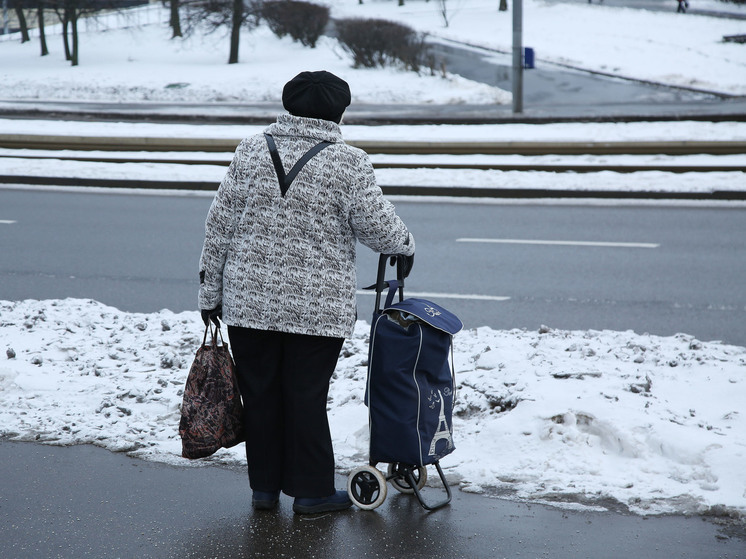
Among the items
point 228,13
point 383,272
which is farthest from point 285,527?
point 228,13

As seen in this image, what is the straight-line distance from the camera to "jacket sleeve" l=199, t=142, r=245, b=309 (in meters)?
3.40

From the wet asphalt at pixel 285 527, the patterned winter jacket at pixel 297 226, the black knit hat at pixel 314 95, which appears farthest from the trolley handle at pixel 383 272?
the wet asphalt at pixel 285 527

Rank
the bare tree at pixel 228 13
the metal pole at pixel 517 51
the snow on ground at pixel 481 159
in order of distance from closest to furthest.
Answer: the snow on ground at pixel 481 159 < the metal pole at pixel 517 51 < the bare tree at pixel 228 13

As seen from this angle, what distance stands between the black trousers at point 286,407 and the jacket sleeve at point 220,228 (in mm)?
195

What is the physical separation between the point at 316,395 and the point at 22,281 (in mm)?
5730

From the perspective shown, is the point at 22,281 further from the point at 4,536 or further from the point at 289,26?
the point at 289,26

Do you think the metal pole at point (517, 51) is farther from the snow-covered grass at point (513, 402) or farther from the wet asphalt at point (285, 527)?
the wet asphalt at point (285, 527)

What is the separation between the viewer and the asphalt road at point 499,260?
725cm

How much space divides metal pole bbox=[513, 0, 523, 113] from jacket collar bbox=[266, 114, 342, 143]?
1578 cm

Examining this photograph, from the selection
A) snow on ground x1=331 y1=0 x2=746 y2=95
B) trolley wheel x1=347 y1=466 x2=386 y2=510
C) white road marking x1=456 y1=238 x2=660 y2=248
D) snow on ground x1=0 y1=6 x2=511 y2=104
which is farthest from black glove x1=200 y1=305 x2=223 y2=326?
snow on ground x1=331 y1=0 x2=746 y2=95

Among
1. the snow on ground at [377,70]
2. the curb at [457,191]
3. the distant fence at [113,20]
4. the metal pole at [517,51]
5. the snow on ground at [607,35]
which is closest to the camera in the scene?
the curb at [457,191]

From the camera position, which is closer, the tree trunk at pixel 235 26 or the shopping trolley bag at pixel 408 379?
the shopping trolley bag at pixel 408 379

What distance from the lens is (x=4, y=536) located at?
3.42 m

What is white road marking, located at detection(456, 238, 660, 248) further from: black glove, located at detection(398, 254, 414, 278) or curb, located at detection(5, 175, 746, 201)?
black glove, located at detection(398, 254, 414, 278)
